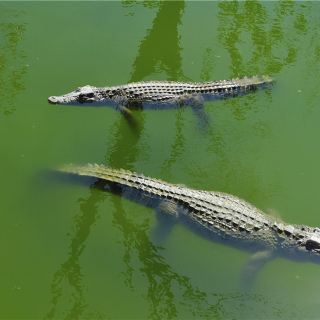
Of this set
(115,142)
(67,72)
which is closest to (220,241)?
(115,142)

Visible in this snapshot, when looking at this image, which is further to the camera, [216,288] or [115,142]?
[115,142]

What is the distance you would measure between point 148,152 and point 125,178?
0.76 metres

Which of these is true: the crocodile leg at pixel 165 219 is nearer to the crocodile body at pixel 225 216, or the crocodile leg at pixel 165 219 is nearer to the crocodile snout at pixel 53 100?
the crocodile body at pixel 225 216

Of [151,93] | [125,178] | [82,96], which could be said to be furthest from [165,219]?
[82,96]

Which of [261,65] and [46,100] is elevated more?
[261,65]

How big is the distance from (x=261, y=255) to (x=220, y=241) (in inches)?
17.7

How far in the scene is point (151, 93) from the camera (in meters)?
7.57

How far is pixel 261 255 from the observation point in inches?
220

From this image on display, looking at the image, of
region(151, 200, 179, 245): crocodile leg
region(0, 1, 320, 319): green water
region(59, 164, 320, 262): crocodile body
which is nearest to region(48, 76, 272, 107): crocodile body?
region(0, 1, 320, 319): green water

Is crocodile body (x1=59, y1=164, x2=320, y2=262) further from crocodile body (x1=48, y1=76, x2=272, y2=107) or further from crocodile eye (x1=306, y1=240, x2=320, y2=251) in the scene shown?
crocodile body (x1=48, y1=76, x2=272, y2=107)

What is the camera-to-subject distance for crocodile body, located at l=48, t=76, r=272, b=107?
7.57 meters

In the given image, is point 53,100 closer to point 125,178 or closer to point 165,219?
point 125,178

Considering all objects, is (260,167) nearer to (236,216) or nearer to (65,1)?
(236,216)

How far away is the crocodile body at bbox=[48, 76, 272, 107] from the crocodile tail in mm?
1492
